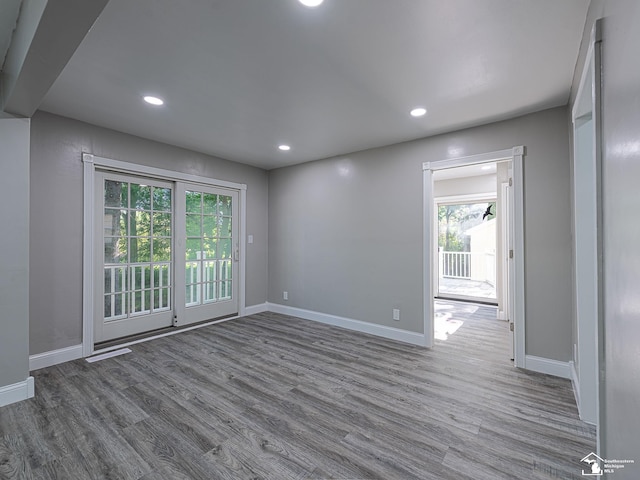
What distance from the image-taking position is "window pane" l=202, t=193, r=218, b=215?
4441 mm

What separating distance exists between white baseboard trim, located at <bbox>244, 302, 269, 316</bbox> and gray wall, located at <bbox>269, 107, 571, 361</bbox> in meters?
0.21

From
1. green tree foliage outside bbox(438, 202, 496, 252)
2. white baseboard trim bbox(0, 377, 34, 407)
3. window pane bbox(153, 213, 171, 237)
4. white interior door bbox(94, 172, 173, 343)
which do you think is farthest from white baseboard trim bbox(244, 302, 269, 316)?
green tree foliage outside bbox(438, 202, 496, 252)

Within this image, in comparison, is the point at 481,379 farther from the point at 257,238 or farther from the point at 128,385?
the point at 257,238

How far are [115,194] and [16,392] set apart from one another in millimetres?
2138

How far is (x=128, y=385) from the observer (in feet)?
8.37

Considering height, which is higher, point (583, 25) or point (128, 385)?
point (583, 25)

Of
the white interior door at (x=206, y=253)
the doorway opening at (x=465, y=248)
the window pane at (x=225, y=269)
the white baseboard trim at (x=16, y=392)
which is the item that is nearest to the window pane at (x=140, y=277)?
the white interior door at (x=206, y=253)

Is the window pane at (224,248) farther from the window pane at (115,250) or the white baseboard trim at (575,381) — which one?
the white baseboard trim at (575,381)

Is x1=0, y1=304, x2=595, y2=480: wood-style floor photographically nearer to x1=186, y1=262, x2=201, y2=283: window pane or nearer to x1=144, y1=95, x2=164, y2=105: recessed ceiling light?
x1=186, y1=262, x2=201, y2=283: window pane

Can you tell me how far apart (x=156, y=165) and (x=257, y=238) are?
1.93m

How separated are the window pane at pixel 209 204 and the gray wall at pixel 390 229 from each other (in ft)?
3.37

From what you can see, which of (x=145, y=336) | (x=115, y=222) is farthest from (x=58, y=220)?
(x=145, y=336)

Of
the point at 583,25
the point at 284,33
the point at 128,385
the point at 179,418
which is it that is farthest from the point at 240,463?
the point at 583,25

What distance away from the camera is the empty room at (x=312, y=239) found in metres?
1.57
